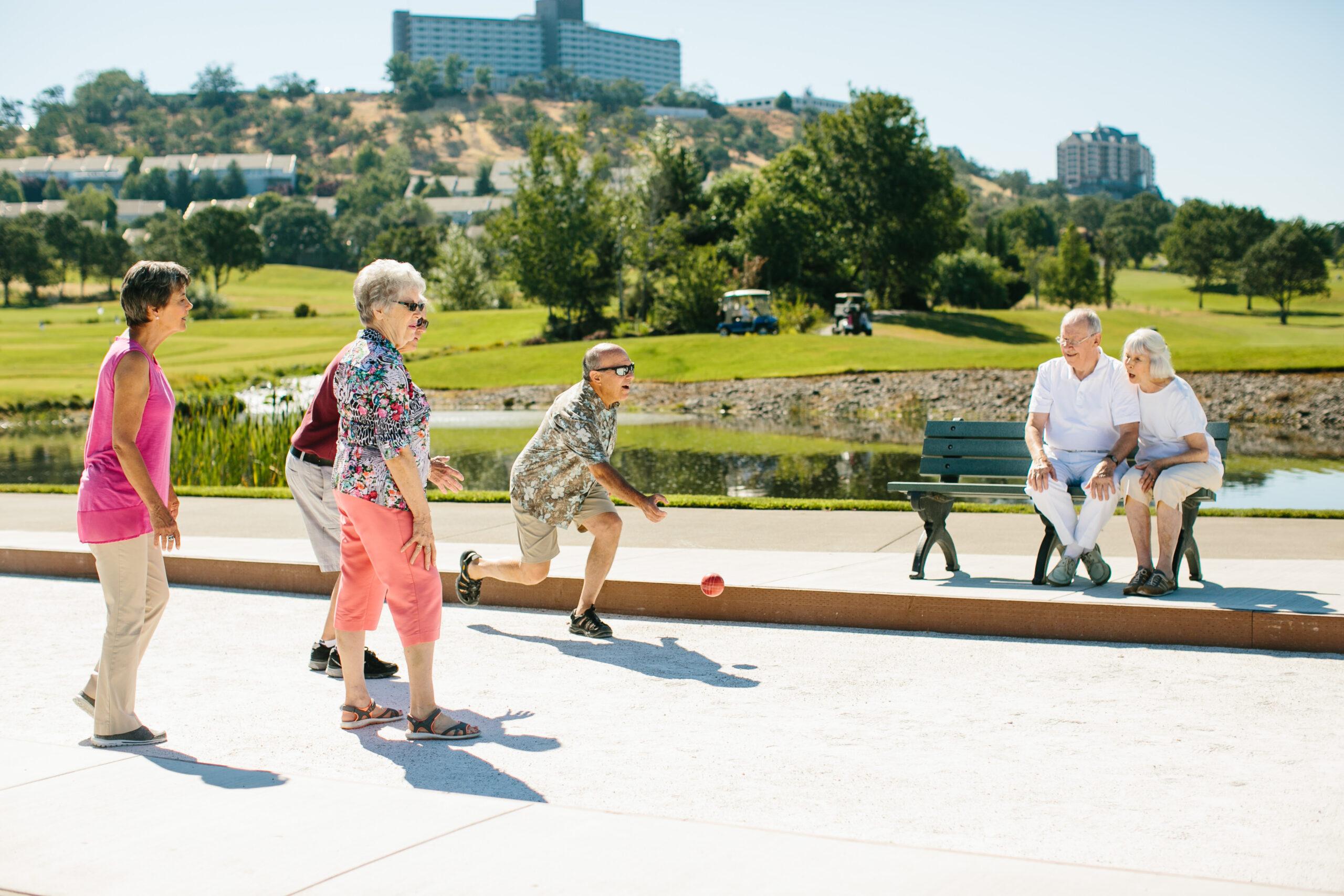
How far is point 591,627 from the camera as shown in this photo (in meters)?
6.82

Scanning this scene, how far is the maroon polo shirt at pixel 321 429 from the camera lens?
595cm

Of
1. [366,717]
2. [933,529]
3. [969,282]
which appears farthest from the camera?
[969,282]

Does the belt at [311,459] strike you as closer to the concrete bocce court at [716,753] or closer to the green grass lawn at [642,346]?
the concrete bocce court at [716,753]

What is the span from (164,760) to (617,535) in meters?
2.76

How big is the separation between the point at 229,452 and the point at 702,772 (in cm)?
1325

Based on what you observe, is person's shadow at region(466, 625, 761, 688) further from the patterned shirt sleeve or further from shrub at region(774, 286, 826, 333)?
shrub at region(774, 286, 826, 333)

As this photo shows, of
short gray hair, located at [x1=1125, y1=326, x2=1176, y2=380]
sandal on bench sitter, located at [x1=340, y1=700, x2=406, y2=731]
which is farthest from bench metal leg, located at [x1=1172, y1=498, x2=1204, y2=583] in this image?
sandal on bench sitter, located at [x1=340, y1=700, x2=406, y2=731]

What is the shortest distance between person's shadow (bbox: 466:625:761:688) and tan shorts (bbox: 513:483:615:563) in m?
0.49

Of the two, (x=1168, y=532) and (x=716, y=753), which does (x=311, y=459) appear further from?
(x=1168, y=532)

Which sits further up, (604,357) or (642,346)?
(642,346)

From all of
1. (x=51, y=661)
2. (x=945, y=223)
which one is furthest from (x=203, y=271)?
(x=51, y=661)

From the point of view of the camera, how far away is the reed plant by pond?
16.1 meters

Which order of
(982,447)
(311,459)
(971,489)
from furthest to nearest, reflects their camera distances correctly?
(982,447) < (971,489) < (311,459)

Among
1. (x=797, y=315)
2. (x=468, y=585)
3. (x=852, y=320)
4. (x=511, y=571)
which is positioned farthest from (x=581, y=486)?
(x=797, y=315)
